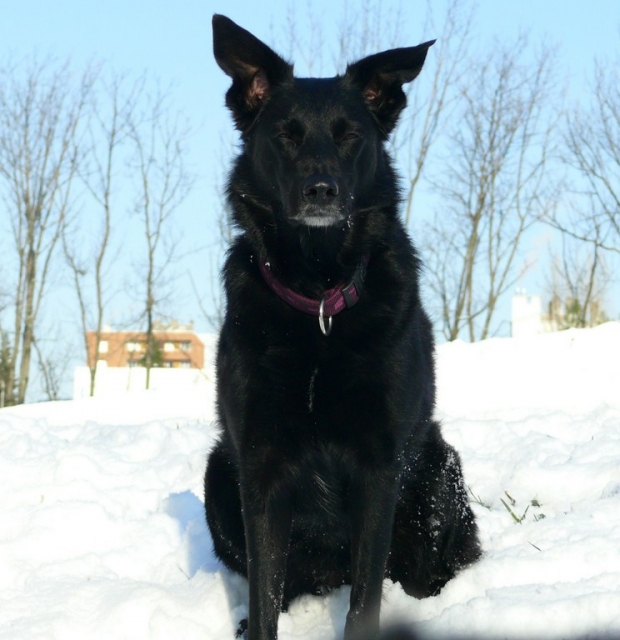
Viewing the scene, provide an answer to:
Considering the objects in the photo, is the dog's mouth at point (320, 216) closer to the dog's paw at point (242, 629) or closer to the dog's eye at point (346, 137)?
the dog's eye at point (346, 137)

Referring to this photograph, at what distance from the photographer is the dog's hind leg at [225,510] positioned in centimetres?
349

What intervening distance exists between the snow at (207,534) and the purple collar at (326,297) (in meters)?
1.14

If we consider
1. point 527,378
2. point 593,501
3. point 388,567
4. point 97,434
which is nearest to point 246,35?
point 388,567

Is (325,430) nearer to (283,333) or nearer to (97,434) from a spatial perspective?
(283,333)

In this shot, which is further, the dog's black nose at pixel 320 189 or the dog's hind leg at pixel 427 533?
the dog's hind leg at pixel 427 533

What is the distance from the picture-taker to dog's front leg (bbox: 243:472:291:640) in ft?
9.69

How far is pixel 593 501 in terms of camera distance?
14.1ft

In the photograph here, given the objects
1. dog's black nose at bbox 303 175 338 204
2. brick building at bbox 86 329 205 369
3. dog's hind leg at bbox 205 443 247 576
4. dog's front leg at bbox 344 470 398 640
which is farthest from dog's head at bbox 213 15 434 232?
brick building at bbox 86 329 205 369

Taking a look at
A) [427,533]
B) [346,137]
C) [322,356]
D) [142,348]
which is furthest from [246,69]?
[142,348]

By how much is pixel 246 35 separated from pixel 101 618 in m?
2.35

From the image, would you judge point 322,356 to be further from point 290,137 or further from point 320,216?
point 290,137

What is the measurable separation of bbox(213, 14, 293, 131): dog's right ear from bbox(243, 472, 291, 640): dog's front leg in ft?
4.81

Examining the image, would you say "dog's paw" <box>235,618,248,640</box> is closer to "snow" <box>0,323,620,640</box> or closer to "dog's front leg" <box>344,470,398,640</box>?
"snow" <box>0,323,620,640</box>

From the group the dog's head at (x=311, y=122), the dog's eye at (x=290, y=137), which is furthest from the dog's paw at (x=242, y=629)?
the dog's eye at (x=290, y=137)
